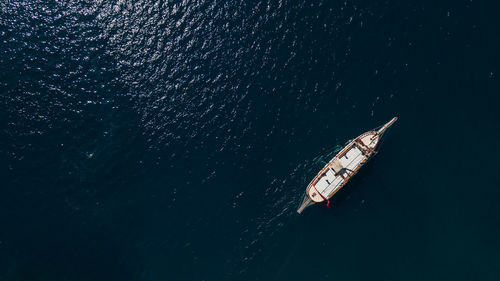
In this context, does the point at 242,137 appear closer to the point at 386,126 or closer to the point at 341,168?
the point at 341,168

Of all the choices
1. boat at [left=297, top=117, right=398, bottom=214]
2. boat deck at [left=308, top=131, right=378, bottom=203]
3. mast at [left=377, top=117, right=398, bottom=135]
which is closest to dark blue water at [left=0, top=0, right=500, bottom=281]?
mast at [left=377, top=117, right=398, bottom=135]

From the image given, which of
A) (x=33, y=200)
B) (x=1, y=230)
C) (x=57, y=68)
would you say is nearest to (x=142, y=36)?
(x=57, y=68)

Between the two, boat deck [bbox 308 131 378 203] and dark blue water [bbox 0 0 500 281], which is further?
Answer: dark blue water [bbox 0 0 500 281]

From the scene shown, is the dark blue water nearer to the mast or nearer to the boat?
the mast

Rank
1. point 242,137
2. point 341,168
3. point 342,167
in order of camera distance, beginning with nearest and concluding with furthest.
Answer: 1. point 342,167
2. point 341,168
3. point 242,137

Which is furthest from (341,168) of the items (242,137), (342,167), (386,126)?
(242,137)

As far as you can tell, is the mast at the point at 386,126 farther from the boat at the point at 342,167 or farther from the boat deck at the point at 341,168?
the boat deck at the point at 341,168
